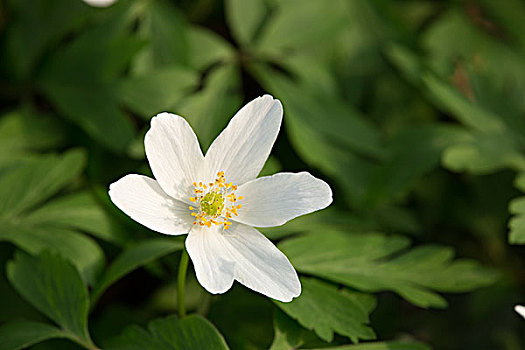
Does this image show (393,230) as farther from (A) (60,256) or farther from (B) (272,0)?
(A) (60,256)

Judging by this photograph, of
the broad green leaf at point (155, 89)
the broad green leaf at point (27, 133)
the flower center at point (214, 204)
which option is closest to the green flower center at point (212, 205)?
the flower center at point (214, 204)

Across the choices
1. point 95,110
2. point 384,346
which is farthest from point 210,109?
point 384,346

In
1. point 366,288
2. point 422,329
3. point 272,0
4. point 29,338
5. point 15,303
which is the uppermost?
point 272,0

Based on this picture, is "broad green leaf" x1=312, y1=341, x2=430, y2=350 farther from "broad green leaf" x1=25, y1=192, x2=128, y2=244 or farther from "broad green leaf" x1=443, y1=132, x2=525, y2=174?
"broad green leaf" x1=25, y1=192, x2=128, y2=244

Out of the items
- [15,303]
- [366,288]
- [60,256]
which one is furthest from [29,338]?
[366,288]

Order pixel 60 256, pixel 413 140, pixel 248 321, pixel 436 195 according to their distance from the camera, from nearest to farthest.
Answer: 1. pixel 60 256
2. pixel 248 321
3. pixel 413 140
4. pixel 436 195

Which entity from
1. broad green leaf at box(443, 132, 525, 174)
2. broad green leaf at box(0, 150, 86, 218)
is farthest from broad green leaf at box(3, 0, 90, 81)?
broad green leaf at box(443, 132, 525, 174)
